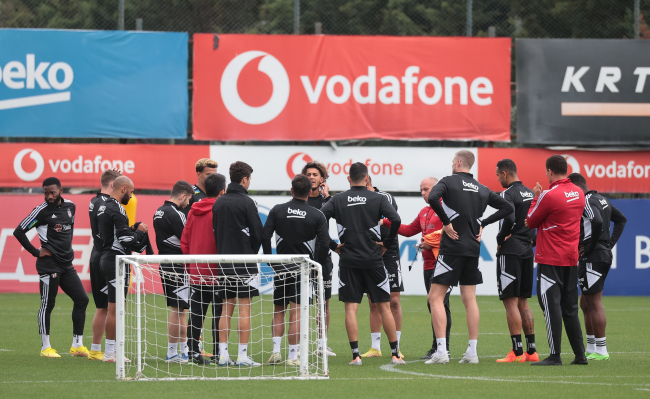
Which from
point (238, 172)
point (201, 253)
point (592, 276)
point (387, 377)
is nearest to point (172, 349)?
point (201, 253)

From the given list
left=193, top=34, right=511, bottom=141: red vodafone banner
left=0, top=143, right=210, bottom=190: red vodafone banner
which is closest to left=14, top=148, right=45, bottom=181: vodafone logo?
left=0, top=143, right=210, bottom=190: red vodafone banner

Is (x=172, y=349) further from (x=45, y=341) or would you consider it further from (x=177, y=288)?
(x=45, y=341)

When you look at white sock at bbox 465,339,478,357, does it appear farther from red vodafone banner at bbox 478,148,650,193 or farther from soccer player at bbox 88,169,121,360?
red vodafone banner at bbox 478,148,650,193

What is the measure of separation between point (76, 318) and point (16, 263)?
8710 millimetres

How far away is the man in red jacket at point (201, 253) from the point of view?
8.23 metres

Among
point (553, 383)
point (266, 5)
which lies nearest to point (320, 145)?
point (266, 5)

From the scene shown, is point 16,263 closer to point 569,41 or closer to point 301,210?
point 301,210

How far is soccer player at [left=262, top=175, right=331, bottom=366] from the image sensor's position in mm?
8297

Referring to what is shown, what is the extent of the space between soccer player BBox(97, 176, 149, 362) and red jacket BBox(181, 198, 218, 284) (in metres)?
0.48

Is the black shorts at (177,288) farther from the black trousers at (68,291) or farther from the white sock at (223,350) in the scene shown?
the black trousers at (68,291)

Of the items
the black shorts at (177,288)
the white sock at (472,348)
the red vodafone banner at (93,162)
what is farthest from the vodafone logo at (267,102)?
the white sock at (472,348)

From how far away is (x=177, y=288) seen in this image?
845 centimetres

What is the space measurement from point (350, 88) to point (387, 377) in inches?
445

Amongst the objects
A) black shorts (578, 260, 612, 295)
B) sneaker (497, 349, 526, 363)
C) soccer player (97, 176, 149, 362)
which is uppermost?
soccer player (97, 176, 149, 362)
